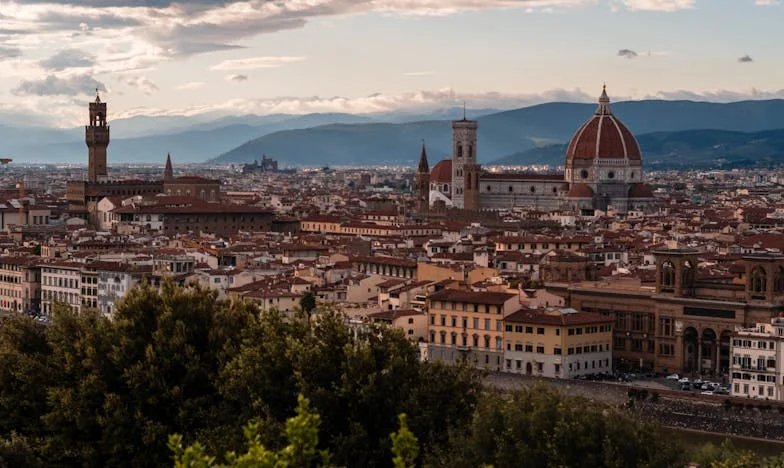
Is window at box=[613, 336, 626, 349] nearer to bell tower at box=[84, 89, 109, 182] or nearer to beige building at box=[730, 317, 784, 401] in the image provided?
beige building at box=[730, 317, 784, 401]

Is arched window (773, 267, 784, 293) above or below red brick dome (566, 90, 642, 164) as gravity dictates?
below

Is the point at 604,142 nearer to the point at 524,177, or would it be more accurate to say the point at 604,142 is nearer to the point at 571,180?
the point at 571,180

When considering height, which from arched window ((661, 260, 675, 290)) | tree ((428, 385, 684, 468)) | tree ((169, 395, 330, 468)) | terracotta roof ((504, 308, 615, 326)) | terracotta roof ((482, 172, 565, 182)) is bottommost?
terracotta roof ((504, 308, 615, 326))

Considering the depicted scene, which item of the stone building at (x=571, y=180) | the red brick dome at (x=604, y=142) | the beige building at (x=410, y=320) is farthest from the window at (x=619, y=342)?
the red brick dome at (x=604, y=142)

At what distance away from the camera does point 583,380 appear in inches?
1612

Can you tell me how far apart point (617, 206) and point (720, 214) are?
36.3 feet

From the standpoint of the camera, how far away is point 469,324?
43.5m

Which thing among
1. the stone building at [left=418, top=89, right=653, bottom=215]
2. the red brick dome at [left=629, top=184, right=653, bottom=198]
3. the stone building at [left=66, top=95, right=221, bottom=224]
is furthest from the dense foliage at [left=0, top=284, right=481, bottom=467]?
the red brick dome at [left=629, top=184, right=653, bottom=198]

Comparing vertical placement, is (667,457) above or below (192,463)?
below

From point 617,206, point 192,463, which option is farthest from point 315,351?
point 617,206

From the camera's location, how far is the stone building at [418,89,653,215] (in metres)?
110

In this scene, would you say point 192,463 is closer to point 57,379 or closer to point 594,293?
point 57,379

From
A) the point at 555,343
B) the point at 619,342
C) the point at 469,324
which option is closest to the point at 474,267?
the point at 619,342

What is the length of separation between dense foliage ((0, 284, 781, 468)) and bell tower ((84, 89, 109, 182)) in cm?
8042
